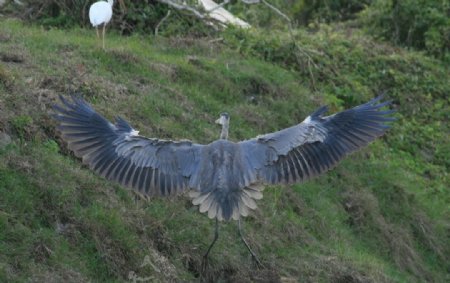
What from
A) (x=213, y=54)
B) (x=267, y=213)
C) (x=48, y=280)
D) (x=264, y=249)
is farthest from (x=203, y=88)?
(x=48, y=280)

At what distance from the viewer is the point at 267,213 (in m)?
10.2

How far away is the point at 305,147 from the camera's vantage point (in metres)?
8.36

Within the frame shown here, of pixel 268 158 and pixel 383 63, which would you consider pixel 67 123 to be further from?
pixel 383 63

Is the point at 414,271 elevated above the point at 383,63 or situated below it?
below

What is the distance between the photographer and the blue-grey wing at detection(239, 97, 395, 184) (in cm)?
827

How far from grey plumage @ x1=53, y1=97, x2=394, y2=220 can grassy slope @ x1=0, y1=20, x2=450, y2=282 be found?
0.44 m

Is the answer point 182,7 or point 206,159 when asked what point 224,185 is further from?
point 182,7

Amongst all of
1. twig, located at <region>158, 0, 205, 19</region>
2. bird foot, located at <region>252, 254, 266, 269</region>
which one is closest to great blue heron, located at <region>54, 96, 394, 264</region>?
bird foot, located at <region>252, 254, 266, 269</region>

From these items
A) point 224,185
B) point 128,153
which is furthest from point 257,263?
point 128,153

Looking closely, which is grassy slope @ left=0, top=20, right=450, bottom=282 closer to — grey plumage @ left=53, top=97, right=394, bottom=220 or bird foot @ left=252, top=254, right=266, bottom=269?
bird foot @ left=252, top=254, right=266, bottom=269

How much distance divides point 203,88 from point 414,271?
3.44 metres

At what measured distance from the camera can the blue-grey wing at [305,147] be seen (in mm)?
8273

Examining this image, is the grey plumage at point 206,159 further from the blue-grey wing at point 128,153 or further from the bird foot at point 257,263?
the bird foot at point 257,263

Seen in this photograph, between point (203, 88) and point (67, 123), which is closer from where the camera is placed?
point (67, 123)
